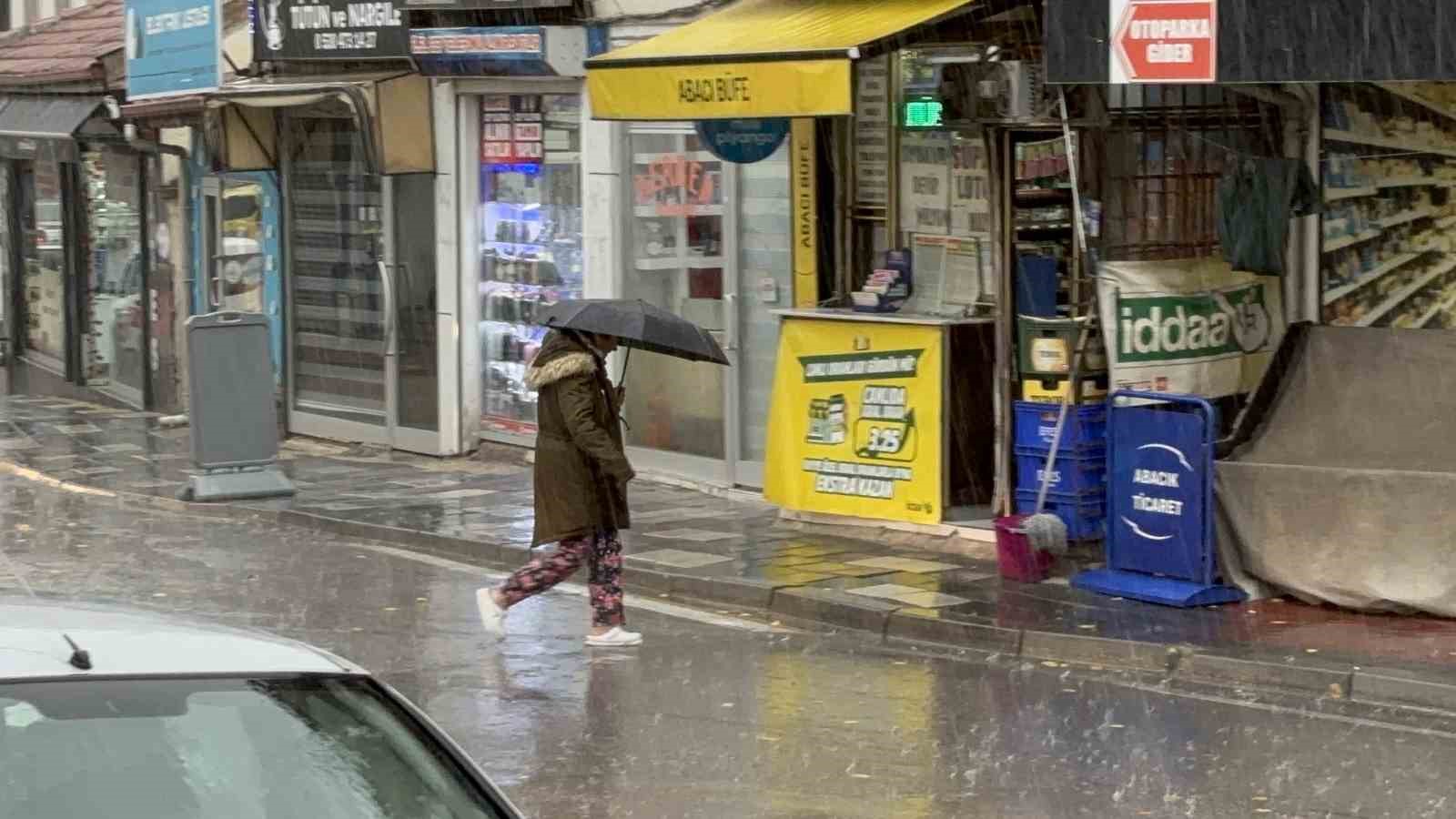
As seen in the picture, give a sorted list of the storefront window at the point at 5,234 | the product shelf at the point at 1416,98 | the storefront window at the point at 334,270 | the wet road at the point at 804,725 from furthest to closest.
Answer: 1. the storefront window at the point at 5,234
2. the storefront window at the point at 334,270
3. the product shelf at the point at 1416,98
4. the wet road at the point at 804,725

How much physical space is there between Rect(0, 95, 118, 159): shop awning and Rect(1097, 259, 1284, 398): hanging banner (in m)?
14.5

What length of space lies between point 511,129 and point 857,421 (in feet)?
17.1

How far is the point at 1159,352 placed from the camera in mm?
11812

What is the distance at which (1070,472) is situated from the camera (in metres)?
12.1

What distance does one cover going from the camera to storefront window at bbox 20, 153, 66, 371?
A: 2675 centimetres

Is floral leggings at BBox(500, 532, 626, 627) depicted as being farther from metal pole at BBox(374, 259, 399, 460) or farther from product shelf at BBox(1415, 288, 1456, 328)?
metal pole at BBox(374, 259, 399, 460)

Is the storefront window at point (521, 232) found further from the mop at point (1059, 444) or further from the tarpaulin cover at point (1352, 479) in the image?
the tarpaulin cover at point (1352, 479)

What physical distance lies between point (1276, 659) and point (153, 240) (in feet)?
53.8

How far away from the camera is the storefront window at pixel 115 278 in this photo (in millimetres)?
23922

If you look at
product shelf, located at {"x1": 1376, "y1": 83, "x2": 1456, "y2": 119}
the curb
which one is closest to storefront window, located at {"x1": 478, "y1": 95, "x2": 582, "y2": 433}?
the curb

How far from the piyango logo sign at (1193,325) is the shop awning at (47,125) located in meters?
14.5

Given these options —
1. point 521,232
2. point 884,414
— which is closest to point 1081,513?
point 884,414

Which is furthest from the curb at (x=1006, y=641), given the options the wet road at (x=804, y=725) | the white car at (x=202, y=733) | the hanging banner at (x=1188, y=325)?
the white car at (x=202, y=733)

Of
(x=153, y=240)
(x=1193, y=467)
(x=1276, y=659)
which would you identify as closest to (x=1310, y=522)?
(x=1193, y=467)
